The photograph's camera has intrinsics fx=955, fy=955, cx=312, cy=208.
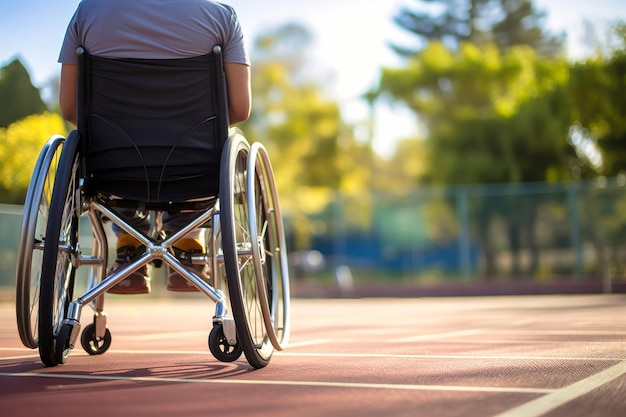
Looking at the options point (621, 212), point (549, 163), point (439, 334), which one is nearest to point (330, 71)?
point (549, 163)

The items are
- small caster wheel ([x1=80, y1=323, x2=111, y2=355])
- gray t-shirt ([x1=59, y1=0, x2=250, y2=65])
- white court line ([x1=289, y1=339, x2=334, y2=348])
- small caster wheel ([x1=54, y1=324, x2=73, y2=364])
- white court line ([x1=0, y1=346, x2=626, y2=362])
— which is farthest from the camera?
white court line ([x1=289, y1=339, x2=334, y2=348])

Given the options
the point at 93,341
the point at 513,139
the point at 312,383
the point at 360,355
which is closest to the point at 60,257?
the point at 93,341

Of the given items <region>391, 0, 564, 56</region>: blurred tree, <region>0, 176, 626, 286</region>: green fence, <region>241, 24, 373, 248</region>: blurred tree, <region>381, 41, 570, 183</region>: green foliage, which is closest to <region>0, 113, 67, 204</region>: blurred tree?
<region>0, 176, 626, 286</region>: green fence

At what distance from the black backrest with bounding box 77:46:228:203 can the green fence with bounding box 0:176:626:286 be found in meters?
16.1

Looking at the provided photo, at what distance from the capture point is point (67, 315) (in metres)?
3.95

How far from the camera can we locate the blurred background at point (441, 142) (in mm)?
13507

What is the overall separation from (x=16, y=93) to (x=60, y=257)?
2956 millimetres

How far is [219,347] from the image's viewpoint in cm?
400

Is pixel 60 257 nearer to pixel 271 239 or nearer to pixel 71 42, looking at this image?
pixel 71 42

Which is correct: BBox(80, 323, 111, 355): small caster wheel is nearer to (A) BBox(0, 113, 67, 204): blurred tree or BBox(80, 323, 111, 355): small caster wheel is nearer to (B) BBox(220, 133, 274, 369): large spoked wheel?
(B) BBox(220, 133, 274, 369): large spoked wheel

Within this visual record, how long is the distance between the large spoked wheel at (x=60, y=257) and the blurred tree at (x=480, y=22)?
44784mm

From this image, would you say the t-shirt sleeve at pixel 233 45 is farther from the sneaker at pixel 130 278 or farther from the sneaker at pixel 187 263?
the sneaker at pixel 130 278

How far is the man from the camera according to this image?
412 centimetres

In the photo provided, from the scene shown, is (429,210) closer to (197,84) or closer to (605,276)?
A: (605,276)
